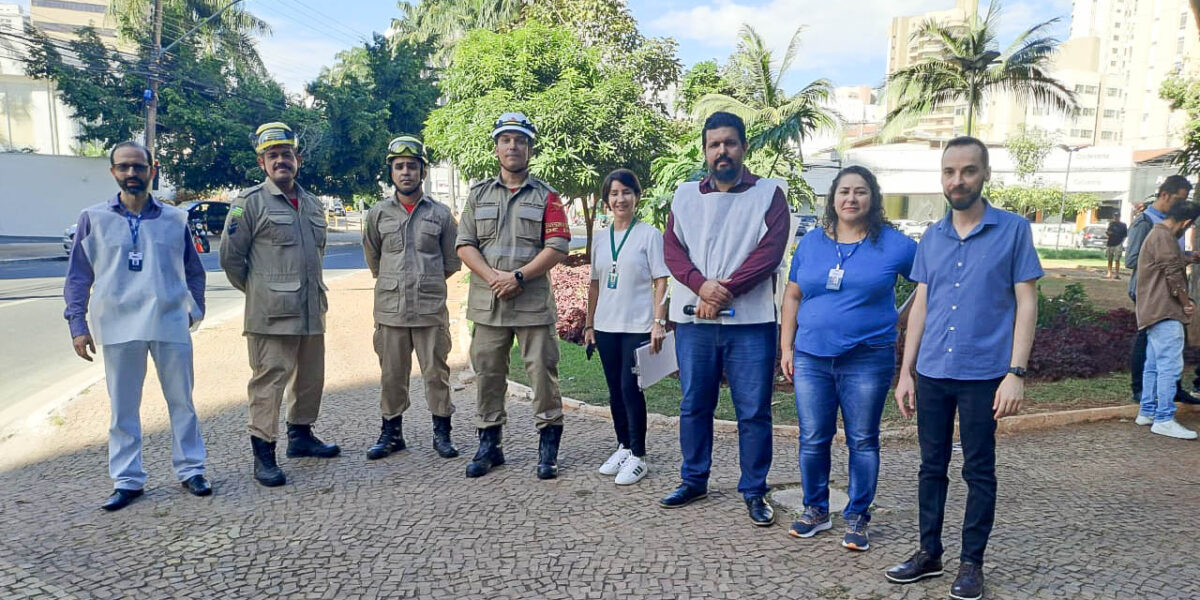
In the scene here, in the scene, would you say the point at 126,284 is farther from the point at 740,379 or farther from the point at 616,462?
the point at 740,379

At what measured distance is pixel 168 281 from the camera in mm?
4289

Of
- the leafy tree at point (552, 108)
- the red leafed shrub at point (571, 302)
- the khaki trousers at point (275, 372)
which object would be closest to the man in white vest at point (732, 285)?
the khaki trousers at point (275, 372)

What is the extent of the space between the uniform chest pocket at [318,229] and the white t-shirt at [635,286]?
184 cm

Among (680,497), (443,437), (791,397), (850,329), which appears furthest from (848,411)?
(791,397)

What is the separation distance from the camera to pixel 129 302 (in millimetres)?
4164

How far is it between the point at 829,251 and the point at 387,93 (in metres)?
30.0

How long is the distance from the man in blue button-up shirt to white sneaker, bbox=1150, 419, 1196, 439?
3.52 m

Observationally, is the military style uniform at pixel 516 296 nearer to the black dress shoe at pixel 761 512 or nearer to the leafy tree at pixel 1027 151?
the black dress shoe at pixel 761 512

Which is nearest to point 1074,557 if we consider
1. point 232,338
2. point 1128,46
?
point 232,338

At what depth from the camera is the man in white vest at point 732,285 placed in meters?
3.81

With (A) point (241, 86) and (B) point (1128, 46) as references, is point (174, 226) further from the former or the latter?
(B) point (1128, 46)

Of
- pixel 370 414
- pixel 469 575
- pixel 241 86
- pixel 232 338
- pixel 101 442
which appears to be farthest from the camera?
pixel 241 86

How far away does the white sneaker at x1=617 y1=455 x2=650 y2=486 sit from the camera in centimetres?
452

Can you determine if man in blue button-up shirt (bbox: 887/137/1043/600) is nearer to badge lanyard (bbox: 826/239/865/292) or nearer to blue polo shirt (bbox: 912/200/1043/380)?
blue polo shirt (bbox: 912/200/1043/380)
